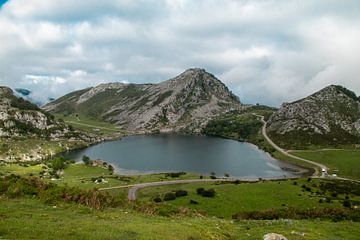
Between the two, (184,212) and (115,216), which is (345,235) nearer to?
(184,212)

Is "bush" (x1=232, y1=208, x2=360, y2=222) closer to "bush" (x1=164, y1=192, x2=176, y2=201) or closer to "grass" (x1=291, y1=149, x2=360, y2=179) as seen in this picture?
"bush" (x1=164, y1=192, x2=176, y2=201)

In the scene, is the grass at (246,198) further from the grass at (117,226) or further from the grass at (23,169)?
the grass at (23,169)

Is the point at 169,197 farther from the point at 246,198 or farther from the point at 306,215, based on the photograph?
the point at 306,215

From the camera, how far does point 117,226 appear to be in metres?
29.4

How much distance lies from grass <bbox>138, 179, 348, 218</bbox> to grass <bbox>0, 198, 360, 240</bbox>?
41.7 m

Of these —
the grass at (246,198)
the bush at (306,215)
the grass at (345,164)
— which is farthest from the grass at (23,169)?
the grass at (345,164)

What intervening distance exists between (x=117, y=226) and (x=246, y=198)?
69.5 m

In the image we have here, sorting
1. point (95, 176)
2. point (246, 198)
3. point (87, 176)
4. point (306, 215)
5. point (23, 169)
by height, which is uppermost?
point (306, 215)

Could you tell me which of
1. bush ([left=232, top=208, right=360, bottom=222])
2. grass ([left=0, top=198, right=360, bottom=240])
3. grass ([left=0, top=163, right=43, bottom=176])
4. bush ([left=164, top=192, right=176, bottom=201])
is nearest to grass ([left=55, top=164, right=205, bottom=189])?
grass ([left=0, top=163, right=43, bottom=176])

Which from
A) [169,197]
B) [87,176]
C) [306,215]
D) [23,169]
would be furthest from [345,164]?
[23,169]

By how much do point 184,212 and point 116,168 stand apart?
151 meters

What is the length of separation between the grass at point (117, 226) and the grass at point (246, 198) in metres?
41.7

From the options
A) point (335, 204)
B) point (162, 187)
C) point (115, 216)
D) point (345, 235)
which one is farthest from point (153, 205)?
point (162, 187)

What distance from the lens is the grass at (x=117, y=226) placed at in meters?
26.3
